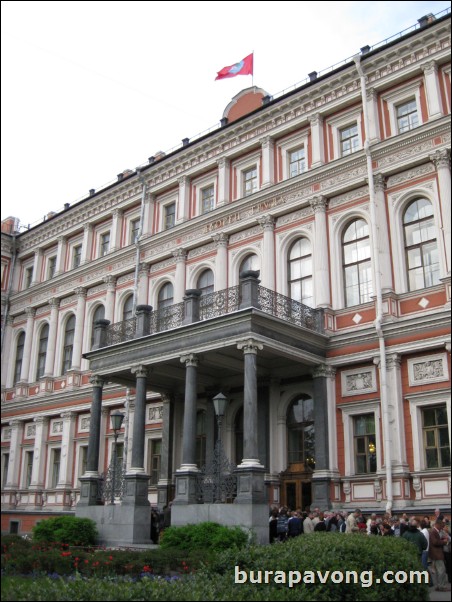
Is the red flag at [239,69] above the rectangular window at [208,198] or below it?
above

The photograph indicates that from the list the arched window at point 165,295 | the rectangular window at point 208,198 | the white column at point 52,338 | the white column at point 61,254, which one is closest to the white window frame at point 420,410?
the arched window at point 165,295

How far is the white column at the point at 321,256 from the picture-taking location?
73.9 feet

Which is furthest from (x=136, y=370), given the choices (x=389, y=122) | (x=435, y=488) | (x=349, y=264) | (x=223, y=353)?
(x=389, y=122)

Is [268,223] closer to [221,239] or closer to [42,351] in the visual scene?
[221,239]

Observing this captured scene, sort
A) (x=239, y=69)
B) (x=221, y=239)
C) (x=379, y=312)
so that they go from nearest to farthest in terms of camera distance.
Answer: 1. (x=379, y=312)
2. (x=221, y=239)
3. (x=239, y=69)

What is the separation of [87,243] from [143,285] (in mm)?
6098

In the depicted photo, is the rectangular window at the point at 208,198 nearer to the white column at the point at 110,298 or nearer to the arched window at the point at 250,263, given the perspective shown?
the arched window at the point at 250,263

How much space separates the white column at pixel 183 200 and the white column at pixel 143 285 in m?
2.91

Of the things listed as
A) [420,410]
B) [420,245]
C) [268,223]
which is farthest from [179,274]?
[420,410]

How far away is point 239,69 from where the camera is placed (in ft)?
91.8

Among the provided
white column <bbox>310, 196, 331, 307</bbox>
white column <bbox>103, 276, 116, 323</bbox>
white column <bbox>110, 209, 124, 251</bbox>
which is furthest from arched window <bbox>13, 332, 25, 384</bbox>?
white column <bbox>310, 196, 331, 307</bbox>

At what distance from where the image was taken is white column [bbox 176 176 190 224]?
28953mm

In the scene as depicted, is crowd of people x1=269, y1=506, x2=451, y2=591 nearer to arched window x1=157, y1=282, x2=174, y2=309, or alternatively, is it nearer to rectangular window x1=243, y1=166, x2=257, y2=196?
arched window x1=157, y1=282, x2=174, y2=309

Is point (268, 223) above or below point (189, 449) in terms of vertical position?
above
